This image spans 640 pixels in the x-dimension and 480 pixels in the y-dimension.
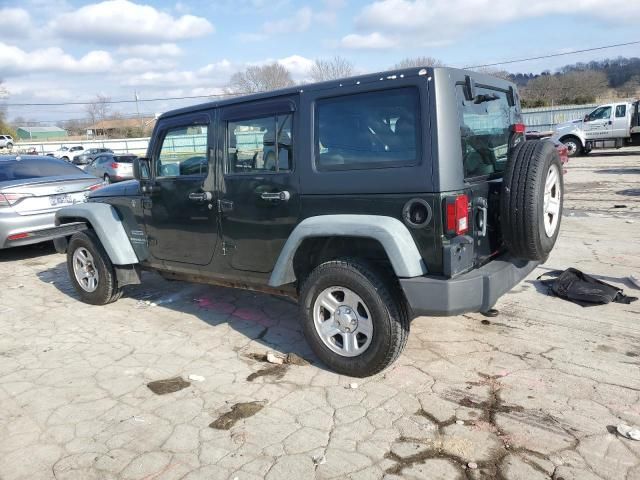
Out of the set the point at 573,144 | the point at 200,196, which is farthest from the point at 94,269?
the point at 573,144

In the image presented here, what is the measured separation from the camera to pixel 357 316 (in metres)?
3.55

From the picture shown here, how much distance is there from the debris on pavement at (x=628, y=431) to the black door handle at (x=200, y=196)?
10.8ft

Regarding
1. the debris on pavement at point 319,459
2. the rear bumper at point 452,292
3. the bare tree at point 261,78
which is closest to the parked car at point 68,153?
the bare tree at point 261,78

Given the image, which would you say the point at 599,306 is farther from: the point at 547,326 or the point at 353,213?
the point at 353,213

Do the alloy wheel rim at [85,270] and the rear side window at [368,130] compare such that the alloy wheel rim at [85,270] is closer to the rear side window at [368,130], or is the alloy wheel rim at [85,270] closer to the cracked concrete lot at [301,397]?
the cracked concrete lot at [301,397]

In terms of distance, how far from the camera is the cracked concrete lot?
9.03ft

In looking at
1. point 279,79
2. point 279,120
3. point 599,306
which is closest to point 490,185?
point 279,120

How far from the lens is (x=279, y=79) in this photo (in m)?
46.9

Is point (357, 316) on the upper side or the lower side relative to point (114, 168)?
lower

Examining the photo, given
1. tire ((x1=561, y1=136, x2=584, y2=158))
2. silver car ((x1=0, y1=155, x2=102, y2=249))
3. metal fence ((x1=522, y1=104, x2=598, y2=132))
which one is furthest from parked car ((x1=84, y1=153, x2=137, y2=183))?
metal fence ((x1=522, y1=104, x2=598, y2=132))

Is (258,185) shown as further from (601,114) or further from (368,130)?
(601,114)

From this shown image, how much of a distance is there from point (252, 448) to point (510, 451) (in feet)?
4.62

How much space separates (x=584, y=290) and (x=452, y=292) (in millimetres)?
2414

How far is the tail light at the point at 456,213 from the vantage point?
3.13 metres
